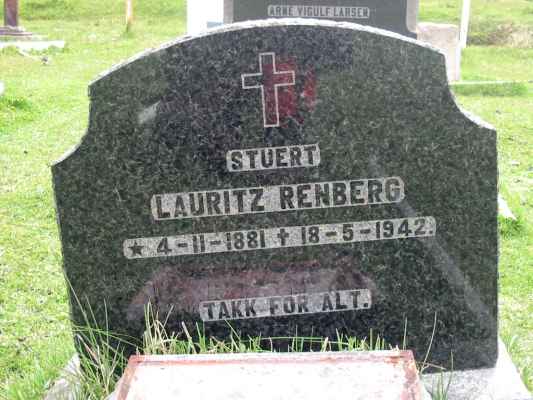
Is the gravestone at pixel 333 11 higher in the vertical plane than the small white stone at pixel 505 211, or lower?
higher

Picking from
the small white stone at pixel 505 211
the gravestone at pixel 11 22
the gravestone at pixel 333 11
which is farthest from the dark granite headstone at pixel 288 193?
the gravestone at pixel 11 22

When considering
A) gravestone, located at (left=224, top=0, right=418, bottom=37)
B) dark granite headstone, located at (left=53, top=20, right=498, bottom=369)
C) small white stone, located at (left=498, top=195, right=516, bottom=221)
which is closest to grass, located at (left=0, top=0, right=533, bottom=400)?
small white stone, located at (left=498, top=195, right=516, bottom=221)

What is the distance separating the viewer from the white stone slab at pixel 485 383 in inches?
96.7

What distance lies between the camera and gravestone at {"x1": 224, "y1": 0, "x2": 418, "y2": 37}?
5484 mm

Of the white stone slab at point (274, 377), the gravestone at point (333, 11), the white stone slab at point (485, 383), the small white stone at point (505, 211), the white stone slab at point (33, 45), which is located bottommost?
the white stone slab at point (485, 383)

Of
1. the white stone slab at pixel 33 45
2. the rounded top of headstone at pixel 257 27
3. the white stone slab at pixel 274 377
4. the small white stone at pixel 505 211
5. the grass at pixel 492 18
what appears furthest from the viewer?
the grass at pixel 492 18

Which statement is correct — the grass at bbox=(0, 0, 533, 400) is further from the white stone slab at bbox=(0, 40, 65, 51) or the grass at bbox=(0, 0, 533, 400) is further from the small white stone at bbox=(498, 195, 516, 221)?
the white stone slab at bbox=(0, 40, 65, 51)

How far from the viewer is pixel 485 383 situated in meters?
2.55

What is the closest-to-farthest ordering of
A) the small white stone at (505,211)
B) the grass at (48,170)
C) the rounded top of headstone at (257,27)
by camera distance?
the rounded top of headstone at (257,27)
the grass at (48,170)
the small white stone at (505,211)

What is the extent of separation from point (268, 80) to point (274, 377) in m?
1.05

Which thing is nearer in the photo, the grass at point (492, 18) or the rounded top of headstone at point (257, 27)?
the rounded top of headstone at point (257, 27)

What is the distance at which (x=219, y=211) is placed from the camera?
254 centimetres

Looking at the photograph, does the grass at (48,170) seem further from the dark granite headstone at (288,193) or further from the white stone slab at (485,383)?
the dark granite headstone at (288,193)

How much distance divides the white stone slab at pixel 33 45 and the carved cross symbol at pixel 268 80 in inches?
379
